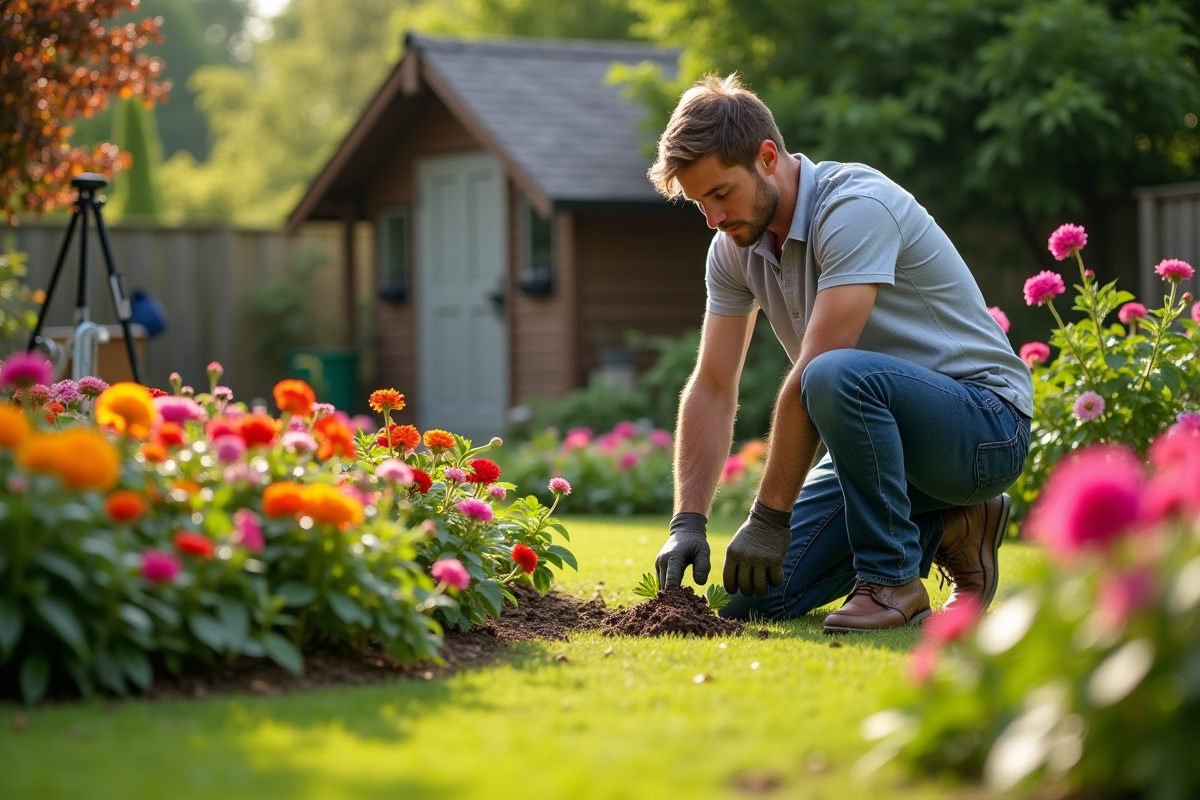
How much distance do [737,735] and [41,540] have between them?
4.02 feet

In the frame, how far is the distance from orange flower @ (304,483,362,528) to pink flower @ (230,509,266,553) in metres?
0.11

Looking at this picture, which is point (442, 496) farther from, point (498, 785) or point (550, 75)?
point (550, 75)

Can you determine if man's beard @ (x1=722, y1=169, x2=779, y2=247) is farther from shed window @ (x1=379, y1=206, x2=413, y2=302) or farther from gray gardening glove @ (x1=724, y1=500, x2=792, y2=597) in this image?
shed window @ (x1=379, y1=206, x2=413, y2=302)

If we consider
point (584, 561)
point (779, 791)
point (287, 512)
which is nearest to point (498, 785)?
point (779, 791)

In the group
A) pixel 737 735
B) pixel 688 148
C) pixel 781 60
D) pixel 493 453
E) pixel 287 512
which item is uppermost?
pixel 781 60

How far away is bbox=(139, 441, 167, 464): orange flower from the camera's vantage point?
2604 millimetres

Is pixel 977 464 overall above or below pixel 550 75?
below

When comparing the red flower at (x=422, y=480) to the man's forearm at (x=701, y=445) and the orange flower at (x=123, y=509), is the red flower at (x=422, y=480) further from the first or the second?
the orange flower at (x=123, y=509)

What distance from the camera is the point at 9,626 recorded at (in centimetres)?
226

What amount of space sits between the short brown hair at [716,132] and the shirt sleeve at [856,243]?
27 centimetres

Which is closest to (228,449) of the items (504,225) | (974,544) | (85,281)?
(974,544)

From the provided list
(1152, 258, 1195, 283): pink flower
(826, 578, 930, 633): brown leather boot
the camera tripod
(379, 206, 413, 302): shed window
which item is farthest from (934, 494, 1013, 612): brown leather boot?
(379, 206, 413, 302): shed window

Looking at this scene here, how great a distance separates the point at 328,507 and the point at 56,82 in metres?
5.07

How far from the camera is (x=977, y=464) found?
3752 mm
